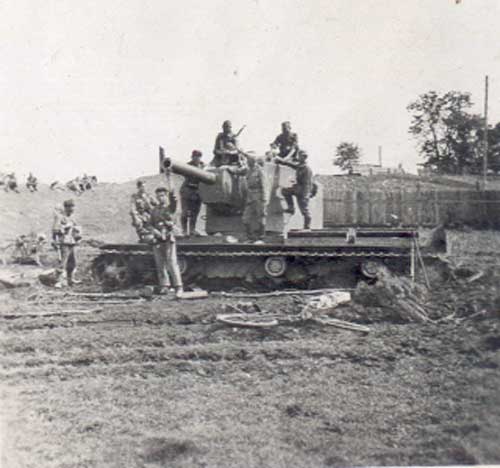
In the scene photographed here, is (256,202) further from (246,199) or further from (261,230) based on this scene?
(261,230)

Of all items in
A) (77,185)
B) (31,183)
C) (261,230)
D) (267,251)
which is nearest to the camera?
(267,251)

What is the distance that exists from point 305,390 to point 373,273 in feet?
17.1

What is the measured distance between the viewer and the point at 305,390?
17.0 feet

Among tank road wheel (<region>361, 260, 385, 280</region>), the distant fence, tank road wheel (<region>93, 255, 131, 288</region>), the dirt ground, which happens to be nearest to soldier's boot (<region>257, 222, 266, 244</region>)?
tank road wheel (<region>361, 260, 385, 280</region>)

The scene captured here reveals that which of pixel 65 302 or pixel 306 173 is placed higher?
pixel 306 173

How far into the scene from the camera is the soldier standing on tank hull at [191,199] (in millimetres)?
12227

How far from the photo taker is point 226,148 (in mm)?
11906

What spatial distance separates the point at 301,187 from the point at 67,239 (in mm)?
4555

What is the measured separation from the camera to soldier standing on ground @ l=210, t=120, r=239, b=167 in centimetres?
1184

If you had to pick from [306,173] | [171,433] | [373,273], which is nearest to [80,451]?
[171,433]

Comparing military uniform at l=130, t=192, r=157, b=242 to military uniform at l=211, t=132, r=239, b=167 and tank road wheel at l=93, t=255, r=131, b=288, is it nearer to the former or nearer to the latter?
tank road wheel at l=93, t=255, r=131, b=288

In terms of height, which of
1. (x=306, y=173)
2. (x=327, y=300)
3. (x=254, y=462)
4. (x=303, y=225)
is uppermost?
(x=306, y=173)

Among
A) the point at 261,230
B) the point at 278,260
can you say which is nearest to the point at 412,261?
the point at 278,260

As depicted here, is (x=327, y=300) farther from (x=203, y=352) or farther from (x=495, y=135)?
(x=495, y=135)
